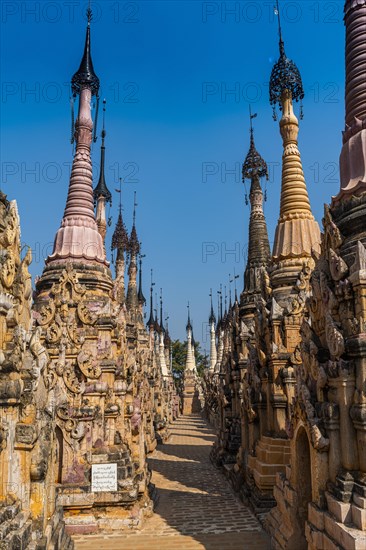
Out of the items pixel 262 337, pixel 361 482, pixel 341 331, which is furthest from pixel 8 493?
pixel 262 337

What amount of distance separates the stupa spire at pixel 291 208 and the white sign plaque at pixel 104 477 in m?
6.87

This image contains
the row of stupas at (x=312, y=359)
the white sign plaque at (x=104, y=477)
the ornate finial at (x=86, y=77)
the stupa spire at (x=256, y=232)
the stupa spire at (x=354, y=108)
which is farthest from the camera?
the stupa spire at (x=256, y=232)

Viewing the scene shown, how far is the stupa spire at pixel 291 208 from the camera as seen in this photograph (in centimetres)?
1446

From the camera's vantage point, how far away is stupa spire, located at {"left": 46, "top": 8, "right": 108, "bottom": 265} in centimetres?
1512

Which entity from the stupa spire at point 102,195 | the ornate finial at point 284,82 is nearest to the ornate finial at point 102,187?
the stupa spire at point 102,195

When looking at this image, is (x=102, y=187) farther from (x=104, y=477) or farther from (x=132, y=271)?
(x=104, y=477)

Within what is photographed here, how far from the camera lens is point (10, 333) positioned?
7105mm

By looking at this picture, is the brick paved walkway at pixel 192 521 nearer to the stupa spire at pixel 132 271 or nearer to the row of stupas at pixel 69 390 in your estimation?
the row of stupas at pixel 69 390

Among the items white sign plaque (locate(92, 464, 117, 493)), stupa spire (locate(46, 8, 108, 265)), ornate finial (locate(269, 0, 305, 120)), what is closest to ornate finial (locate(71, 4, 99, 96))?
stupa spire (locate(46, 8, 108, 265))

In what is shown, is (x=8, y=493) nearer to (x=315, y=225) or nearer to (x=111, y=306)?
(x=111, y=306)

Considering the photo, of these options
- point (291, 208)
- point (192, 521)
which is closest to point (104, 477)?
point (192, 521)

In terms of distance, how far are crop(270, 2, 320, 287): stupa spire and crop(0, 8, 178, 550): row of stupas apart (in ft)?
17.1

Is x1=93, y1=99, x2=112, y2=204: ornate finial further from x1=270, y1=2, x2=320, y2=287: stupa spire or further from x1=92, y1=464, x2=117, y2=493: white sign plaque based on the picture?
x1=92, y1=464, x2=117, y2=493: white sign plaque

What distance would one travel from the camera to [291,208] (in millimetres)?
14898
